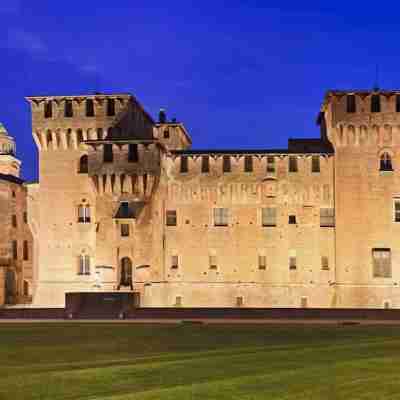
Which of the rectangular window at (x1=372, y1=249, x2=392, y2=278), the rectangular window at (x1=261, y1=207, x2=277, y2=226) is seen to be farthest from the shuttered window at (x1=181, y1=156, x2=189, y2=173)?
the rectangular window at (x1=372, y1=249, x2=392, y2=278)

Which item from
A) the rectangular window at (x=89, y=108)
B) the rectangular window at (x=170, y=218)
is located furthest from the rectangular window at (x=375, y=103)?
the rectangular window at (x=89, y=108)

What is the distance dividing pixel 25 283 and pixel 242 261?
3203cm

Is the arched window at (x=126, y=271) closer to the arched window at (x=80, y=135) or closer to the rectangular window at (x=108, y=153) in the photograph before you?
the rectangular window at (x=108, y=153)

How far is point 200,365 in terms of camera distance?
71.2 ft

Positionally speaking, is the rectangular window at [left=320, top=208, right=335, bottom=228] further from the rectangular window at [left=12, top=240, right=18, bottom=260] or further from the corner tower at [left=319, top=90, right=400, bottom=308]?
the rectangular window at [left=12, top=240, right=18, bottom=260]

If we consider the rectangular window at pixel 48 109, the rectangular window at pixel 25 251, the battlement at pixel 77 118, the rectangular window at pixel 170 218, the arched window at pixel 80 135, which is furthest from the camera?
the rectangular window at pixel 25 251

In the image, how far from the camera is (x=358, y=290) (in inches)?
2466

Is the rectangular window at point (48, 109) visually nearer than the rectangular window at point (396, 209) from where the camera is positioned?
No

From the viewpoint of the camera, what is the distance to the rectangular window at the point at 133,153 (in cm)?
6456

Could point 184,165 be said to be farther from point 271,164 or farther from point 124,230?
point 124,230

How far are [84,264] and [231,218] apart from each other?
44.6ft

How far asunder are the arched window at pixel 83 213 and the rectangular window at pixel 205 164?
35.5ft

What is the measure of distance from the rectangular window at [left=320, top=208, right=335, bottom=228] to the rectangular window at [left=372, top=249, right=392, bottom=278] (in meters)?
4.39

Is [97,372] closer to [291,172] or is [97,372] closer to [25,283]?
[291,172]
